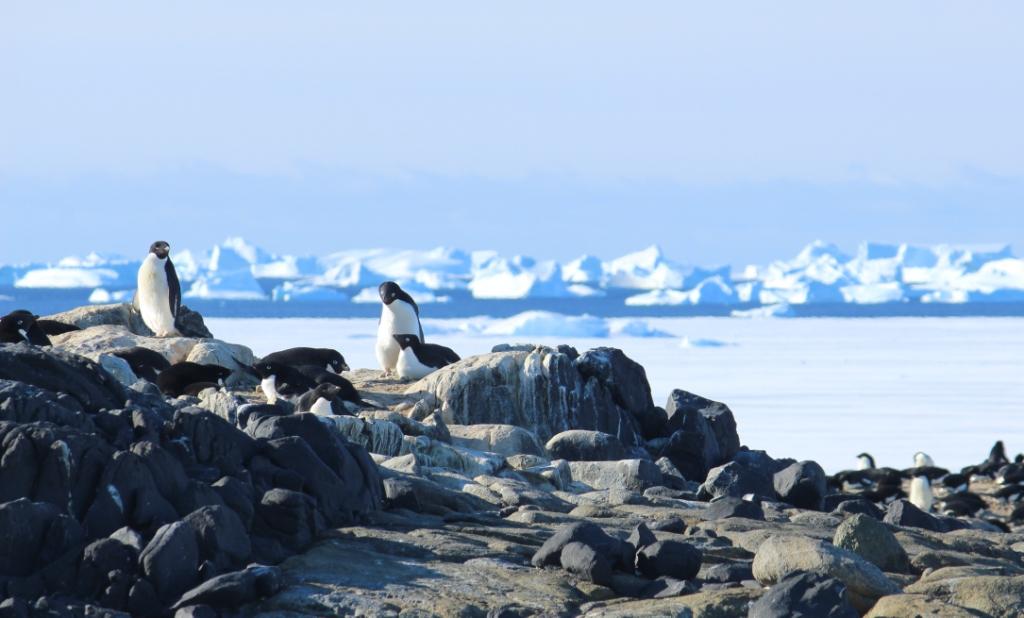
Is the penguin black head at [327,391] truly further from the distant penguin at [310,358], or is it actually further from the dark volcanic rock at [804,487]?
the dark volcanic rock at [804,487]

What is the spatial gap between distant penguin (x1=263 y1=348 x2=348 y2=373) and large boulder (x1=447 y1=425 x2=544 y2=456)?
246 centimetres

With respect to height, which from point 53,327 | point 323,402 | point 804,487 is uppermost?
point 53,327

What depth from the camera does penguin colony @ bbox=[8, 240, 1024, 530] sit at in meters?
10.8

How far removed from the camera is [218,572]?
555 centimetres

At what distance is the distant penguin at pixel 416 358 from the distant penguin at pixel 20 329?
123 inches

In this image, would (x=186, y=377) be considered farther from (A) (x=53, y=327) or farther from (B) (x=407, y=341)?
(A) (x=53, y=327)

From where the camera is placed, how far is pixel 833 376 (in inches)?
Answer: 1227

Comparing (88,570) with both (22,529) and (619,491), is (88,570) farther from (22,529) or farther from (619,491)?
(619,491)

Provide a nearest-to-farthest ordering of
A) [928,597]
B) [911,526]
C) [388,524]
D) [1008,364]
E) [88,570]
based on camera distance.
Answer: [88,570]
[928,597]
[388,524]
[911,526]
[1008,364]

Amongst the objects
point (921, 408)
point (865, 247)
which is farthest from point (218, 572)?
point (865, 247)

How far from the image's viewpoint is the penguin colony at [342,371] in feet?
35.6

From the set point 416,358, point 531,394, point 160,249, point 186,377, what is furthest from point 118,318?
point 531,394

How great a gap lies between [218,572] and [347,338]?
121ft

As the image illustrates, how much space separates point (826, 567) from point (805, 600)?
49 cm
